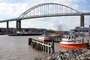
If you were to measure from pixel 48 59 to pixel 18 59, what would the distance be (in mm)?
9130

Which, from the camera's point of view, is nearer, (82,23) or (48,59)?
(48,59)

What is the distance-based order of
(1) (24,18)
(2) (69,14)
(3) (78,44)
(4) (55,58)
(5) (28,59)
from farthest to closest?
(1) (24,18), (2) (69,14), (3) (78,44), (5) (28,59), (4) (55,58)

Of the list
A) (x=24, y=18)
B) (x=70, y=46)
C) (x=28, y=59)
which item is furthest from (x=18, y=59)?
(x=24, y=18)

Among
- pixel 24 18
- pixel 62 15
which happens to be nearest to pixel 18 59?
→ pixel 62 15

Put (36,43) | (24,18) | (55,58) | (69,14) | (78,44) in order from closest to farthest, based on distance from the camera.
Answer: (55,58) < (78,44) < (36,43) < (69,14) < (24,18)

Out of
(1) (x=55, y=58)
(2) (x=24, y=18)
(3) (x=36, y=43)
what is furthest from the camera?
(2) (x=24, y=18)

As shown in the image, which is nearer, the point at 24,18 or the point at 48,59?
the point at 48,59

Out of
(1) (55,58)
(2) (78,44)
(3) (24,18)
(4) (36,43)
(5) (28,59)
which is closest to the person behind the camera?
(1) (55,58)

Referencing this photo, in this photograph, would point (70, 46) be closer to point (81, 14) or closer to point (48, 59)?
point (48, 59)

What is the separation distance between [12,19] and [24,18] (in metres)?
6.74

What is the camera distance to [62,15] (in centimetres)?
13662

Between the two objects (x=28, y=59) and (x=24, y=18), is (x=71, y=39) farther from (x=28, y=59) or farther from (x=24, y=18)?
(x=24, y=18)

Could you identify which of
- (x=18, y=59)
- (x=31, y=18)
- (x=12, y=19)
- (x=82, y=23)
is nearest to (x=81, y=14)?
(x=82, y=23)

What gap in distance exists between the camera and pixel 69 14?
5379 inches
